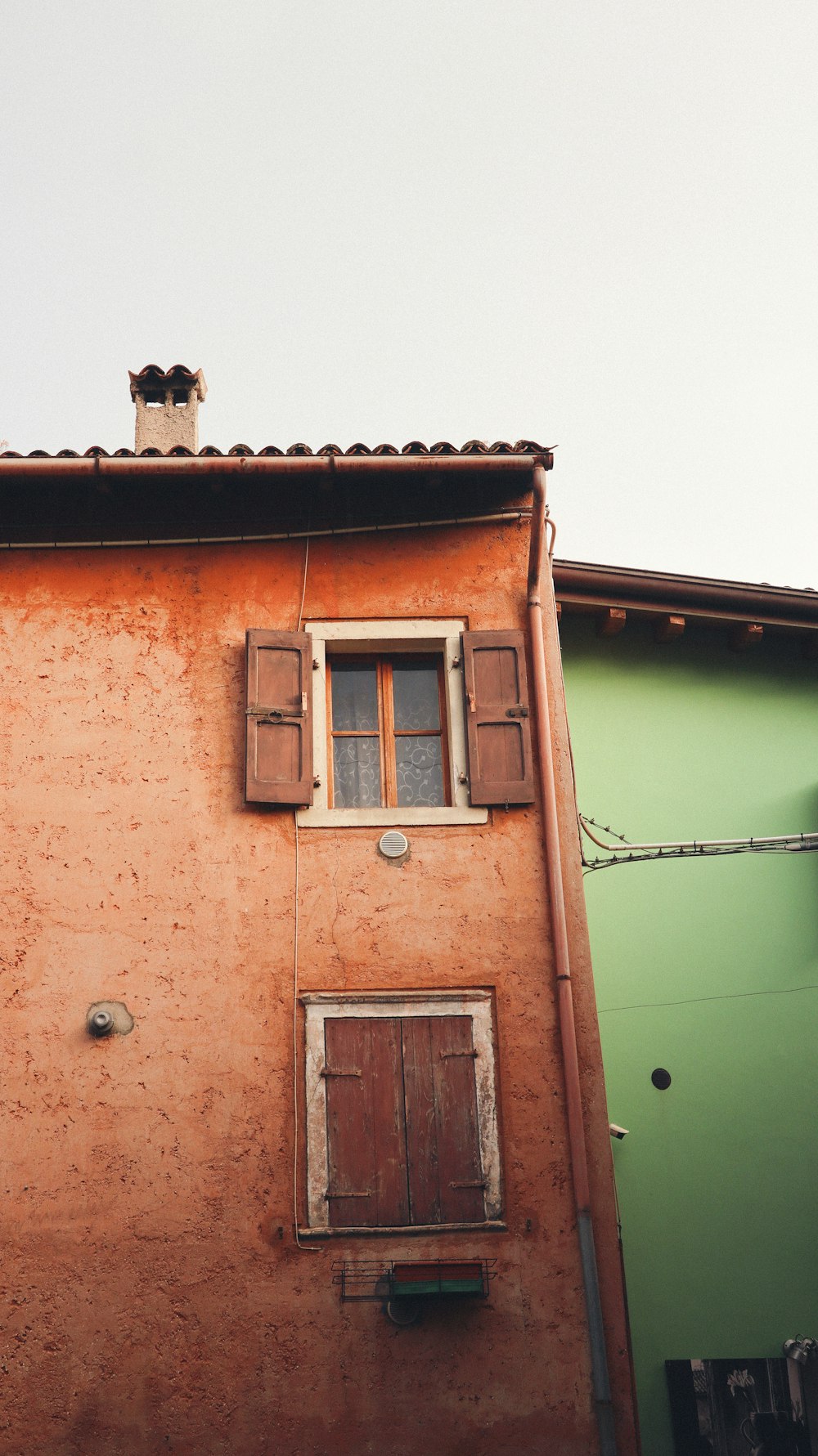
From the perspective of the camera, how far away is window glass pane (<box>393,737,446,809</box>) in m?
7.81

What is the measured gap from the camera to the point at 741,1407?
8.39 m

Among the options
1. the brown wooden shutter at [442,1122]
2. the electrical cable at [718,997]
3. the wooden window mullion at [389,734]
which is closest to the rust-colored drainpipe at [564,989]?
the brown wooden shutter at [442,1122]

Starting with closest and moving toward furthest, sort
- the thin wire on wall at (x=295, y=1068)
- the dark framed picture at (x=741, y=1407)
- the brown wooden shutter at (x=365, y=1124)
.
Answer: the thin wire on wall at (x=295, y=1068)
the brown wooden shutter at (x=365, y=1124)
the dark framed picture at (x=741, y=1407)

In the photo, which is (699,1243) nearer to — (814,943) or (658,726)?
(814,943)

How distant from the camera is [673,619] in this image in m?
10.1

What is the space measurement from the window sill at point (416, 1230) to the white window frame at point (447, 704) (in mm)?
2313

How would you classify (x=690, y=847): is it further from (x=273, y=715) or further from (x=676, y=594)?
(x=273, y=715)

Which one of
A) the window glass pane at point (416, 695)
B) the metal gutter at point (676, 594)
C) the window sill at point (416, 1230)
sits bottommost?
the window sill at point (416, 1230)

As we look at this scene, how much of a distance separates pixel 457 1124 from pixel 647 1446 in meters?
3.29

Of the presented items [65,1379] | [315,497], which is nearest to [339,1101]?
[65,1379]

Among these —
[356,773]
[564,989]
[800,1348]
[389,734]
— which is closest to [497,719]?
[389,734]

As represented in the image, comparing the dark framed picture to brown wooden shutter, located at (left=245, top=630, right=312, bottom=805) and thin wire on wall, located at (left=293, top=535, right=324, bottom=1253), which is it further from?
brown wooden shutter, located at (left=245, top=630, right=312, bottom=805)

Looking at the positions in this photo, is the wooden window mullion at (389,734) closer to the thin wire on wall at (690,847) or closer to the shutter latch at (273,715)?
the shutter latch at (273,715)

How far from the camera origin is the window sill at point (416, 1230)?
6.63m
